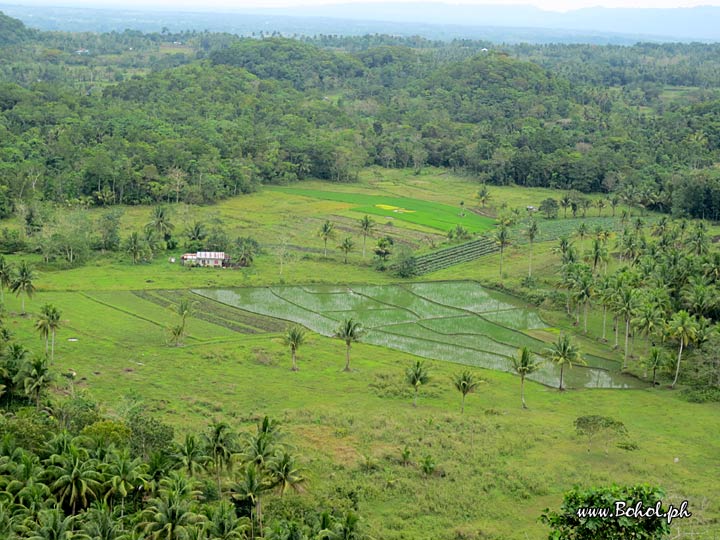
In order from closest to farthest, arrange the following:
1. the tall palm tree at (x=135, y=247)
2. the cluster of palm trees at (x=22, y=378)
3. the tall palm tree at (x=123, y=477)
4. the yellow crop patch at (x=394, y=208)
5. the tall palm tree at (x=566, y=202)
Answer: the tall palm tree at (x=123, y=477) → the cluster of palm trees at (x=22, y=378) → the tall palm tree at (x=135, y=247) → the tall palm tree at (x=566, y=202) → the yellow crop patch at (x=394, y=208)

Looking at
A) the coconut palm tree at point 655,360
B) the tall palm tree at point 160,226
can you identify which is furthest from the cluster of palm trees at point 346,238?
the coconut palm tree at point 655,360

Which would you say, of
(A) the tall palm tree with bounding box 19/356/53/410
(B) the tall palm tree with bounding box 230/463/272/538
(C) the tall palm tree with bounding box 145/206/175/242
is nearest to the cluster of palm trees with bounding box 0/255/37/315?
(A) the tall palm tree with bounding box 19/356/53/410

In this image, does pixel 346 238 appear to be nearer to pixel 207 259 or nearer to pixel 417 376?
pixel 207 259

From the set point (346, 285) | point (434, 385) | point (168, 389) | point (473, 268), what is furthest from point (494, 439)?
point (473, 268)

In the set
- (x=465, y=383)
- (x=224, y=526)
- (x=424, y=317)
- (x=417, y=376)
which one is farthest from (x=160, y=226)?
(x=224, y=526)

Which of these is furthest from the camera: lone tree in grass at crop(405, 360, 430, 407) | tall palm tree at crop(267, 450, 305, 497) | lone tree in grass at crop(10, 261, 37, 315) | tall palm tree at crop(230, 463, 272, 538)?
lone tree in grass at crop(10, 261, 37, 315)

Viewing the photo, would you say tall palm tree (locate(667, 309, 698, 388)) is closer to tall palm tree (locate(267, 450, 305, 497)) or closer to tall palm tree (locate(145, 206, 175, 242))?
tall palm tree (locate(267, 450, 305, 497))

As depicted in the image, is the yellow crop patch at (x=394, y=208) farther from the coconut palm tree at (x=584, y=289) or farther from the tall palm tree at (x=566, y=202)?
the coconut palm tree at (x=584, y=289)
